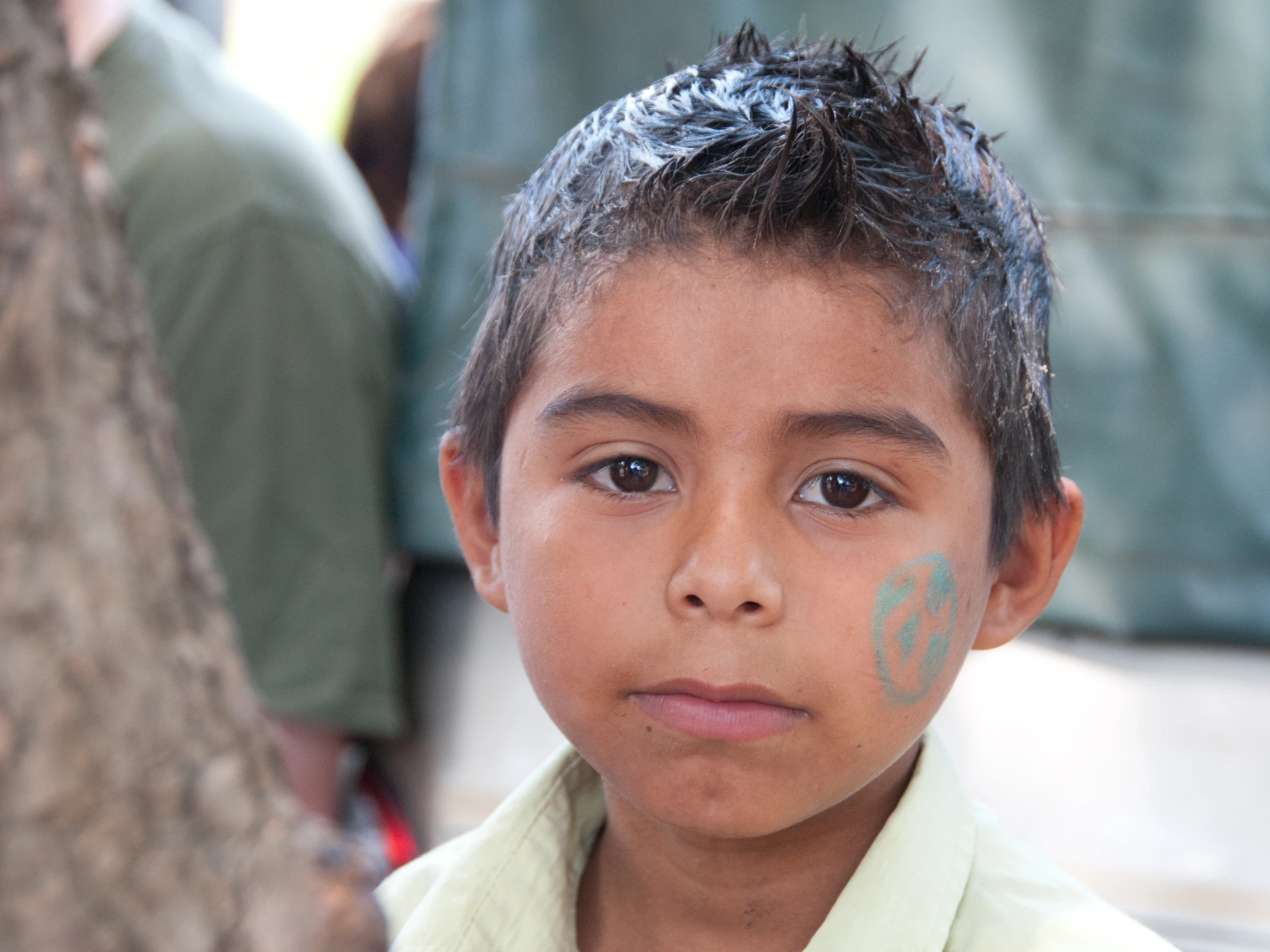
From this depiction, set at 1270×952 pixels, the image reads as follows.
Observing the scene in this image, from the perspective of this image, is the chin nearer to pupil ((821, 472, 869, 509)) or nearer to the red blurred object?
pupil ((821, 472, 869, 509))

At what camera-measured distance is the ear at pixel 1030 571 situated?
141cm

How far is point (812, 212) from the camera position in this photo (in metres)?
1.25

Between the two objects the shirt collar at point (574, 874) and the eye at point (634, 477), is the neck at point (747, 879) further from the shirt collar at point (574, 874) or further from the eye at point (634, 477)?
the eye at point (634, 477)

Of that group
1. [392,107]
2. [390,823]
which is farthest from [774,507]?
[392,107]

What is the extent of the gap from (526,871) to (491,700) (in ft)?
3.62

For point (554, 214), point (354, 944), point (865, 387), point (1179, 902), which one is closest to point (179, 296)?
point (554, 214)

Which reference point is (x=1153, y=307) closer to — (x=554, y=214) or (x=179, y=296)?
(x=554, y=214)

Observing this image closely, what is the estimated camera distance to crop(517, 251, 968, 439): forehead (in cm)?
119

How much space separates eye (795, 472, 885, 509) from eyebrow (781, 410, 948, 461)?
41 mm

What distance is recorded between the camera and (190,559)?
59cm

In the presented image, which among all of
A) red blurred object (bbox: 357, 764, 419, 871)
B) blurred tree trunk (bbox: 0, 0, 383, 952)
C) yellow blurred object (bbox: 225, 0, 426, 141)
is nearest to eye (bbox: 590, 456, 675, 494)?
blurred tree trunk (bbox: 0, 0, 383, 952)

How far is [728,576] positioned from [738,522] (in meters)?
0.05

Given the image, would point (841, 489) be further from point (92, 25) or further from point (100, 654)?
point (92, 25)

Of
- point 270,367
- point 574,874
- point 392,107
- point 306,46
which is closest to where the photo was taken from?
point 574,874
